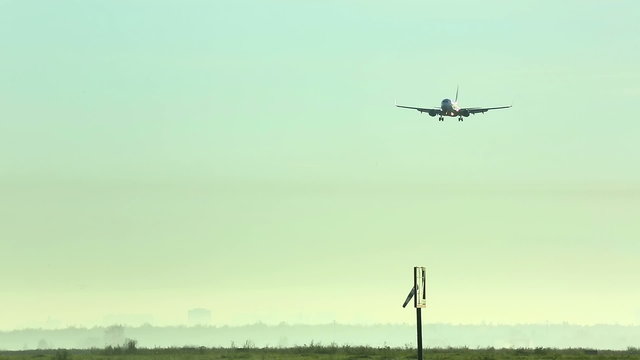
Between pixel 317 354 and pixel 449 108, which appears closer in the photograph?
pixel 317 354

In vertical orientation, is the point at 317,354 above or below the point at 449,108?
below

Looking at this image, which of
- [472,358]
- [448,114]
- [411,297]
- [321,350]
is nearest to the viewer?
[411,297]

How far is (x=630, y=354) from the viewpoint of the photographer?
103438 mm

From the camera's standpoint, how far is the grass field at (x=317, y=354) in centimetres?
9981

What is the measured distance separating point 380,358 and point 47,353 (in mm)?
26891

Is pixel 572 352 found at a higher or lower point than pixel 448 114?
lower

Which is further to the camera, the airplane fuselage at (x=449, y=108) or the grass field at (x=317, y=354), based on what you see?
the airplane fuselage at (x=449, y=108)

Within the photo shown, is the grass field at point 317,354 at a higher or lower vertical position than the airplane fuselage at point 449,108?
lower

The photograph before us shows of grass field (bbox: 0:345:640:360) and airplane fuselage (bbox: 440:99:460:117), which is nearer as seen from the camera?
grass field (bbox: 0:345:640:360)

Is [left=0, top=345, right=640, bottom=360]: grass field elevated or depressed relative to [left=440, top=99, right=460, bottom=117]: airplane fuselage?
depressed

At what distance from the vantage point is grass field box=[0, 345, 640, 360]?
327 ft

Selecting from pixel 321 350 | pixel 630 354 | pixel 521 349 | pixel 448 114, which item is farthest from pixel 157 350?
pixel 448 114

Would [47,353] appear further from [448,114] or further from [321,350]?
[448,114]

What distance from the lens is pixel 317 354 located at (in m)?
104
